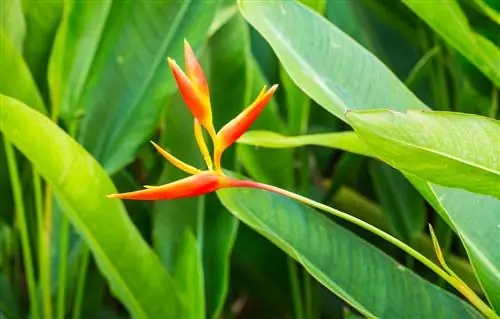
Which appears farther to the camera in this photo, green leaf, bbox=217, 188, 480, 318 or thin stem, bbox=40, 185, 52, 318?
thin stem, bbox=40, 185, 52, 318

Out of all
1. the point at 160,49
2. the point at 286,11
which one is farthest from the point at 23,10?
the point at 286,11

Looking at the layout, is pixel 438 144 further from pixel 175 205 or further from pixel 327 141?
pixel 175 205

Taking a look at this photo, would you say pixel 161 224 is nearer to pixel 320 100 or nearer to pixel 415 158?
pixel 320 100

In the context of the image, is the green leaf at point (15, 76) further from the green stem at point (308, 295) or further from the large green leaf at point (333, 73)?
the green stem at point (308, 295)

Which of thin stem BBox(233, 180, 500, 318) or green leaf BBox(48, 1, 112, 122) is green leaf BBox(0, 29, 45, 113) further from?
thin stem BBox(233, 180, 500, 318)

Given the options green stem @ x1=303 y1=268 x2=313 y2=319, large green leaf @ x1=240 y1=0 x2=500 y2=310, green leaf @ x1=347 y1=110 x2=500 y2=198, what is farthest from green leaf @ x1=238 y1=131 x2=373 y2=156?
green stem @ x1=303 y1=268 x2=313 y2=319

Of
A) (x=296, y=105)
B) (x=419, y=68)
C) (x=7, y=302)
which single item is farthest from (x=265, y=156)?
(x=7, y=302)

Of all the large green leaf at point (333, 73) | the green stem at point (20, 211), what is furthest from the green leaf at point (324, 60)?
the green stem at point (20, 211)
